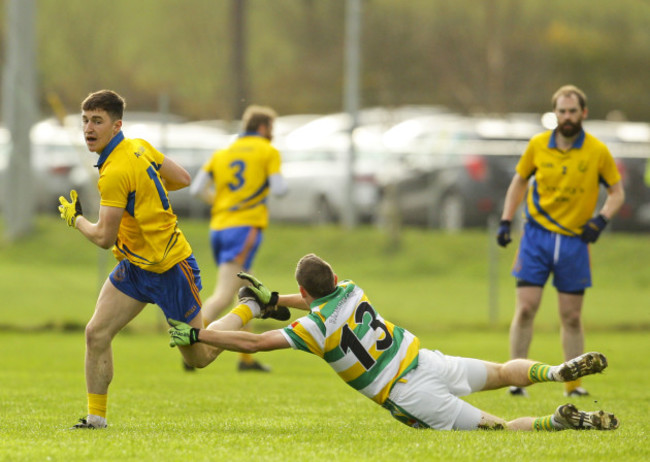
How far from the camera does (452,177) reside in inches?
848

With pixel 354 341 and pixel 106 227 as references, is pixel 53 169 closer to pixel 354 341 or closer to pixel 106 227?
pixel 106 227

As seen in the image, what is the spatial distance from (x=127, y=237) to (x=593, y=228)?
381cm

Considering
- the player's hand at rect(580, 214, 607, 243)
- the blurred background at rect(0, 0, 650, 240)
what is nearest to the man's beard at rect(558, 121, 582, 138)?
the player's hand at rect(580, 214, 607, 243)

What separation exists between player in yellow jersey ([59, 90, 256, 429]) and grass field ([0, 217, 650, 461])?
1.62 ft

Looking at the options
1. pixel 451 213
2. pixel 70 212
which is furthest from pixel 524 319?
pixel 451 213

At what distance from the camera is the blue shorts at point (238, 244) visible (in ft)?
37.4

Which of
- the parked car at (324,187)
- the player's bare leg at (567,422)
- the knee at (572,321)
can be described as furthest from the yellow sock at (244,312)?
the parked car at (324,187)

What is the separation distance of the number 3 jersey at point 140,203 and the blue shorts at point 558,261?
3.23m

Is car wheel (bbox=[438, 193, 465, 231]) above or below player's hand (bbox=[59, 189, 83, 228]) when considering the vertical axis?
below

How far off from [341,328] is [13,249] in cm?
1524

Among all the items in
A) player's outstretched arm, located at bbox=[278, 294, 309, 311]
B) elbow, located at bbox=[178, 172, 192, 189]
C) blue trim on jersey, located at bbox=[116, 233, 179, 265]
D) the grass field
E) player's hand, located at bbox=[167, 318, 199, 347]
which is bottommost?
the grass field

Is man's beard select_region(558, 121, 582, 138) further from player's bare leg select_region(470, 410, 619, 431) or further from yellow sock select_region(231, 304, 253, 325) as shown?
yellow sock select_region(231, 304, 253, 325)

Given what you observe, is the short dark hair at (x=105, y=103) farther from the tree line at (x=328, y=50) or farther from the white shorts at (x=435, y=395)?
the tree line at (x=328, y=50)

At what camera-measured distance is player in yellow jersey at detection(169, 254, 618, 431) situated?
665 cm
